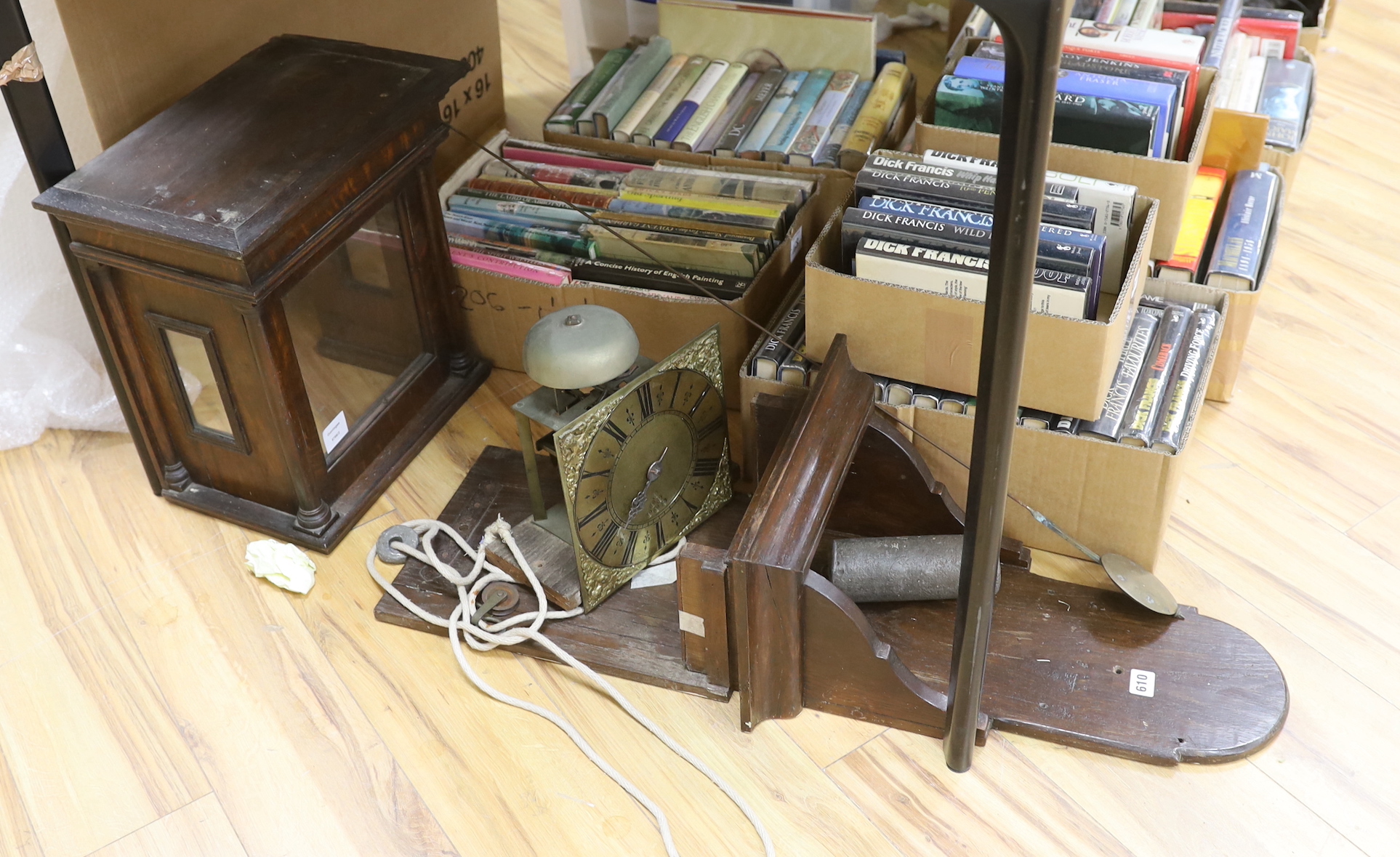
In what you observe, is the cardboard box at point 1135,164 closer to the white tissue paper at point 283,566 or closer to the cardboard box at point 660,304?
the cardboard box at point 660,304

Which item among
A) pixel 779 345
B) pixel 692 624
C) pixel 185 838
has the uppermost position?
pixel 779 345

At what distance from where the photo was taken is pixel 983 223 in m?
1.23

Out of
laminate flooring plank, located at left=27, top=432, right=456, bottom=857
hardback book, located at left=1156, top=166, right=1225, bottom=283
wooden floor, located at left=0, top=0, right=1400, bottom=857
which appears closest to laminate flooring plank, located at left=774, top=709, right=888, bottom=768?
wooden floor, located at left=0, top=0, right=1400, bottom=857

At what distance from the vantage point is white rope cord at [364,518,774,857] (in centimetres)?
112

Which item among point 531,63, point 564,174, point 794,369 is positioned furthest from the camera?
point 531,63

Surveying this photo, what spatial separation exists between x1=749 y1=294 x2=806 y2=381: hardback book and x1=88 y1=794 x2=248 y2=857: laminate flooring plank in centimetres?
68

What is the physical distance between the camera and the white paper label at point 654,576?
4.26 ft

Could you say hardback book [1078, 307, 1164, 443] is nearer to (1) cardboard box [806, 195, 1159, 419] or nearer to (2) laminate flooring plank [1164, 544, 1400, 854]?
(1) cardboard box [806, 195, 1159, 419]

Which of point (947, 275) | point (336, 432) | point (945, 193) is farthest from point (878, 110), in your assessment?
point (336, 432)

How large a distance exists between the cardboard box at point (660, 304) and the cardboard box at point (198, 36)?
0.89 ft

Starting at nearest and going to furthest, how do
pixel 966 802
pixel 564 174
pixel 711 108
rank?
pixel 966 802, pixel 564 174, pixel 711 108

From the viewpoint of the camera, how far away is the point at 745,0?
1.84m

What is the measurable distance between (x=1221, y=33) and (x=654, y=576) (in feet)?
3.67

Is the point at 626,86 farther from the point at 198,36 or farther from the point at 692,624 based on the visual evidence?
the point at 692,624
